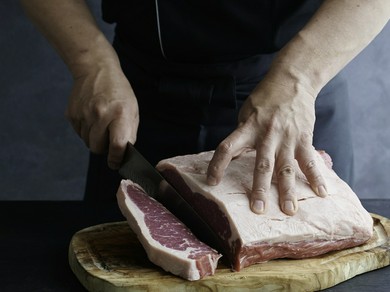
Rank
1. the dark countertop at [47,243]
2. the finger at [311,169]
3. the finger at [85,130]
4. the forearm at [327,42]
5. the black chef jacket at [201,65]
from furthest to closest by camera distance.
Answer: the black chef jacket at [201,65] → the finger at [85,130] → the forearm at [327,42] → the finger at [311,169] → the dark countertop at [47,243]

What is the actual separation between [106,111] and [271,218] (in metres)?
0.59

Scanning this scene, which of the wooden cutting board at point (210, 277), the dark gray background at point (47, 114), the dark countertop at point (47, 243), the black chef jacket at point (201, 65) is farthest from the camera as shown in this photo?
the dark gray background at point (47, 114)

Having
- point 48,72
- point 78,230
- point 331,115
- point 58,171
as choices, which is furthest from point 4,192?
point 331,115

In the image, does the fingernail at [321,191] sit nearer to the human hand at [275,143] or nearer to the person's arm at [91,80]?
the human hand at [275,143]

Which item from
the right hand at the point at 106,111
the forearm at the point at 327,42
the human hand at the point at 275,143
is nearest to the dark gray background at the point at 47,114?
the right hand at the point at 106,111

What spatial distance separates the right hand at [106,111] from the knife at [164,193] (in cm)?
4

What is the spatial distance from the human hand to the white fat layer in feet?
0.08

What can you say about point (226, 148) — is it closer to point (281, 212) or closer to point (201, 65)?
point (281, 212)

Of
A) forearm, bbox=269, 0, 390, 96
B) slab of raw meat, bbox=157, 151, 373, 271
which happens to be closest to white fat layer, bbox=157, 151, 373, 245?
slab of raw meat, bbox=157, 151, 373, 271

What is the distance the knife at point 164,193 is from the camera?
7.05ft

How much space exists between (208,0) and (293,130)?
0.61 meters

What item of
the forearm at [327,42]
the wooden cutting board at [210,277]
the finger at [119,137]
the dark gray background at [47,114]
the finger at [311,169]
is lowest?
the dark gray background at [47,114]

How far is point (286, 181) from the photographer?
216cm

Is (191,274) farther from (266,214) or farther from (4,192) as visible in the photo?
(4,192)
